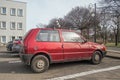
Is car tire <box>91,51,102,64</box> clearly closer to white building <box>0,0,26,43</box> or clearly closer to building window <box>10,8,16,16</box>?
white building <box>0,0,26,43</box>

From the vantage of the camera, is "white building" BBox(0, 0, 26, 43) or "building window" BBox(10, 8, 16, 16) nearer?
"white building" BBox(0, 0, 26, 43)

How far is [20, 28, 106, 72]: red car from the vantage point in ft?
29.0

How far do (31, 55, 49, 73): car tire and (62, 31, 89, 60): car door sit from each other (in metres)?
1.13

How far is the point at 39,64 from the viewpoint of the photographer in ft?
29.3

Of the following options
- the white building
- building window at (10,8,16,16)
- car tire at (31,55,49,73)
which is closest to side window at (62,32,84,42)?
car tire at (31,55,49,73)

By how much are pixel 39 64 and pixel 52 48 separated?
3.08 ft

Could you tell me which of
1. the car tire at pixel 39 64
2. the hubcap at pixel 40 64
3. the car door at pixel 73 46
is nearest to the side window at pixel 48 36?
the car door at pixel 73 46

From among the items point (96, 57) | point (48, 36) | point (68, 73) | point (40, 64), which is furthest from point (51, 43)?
point (96, 57)

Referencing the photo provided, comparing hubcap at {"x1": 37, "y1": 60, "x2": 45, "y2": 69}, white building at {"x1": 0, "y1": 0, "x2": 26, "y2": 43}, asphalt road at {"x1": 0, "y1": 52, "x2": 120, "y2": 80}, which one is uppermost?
white building at {"x1": 0, "y1": 0, "x2": 26, "y2": 43}

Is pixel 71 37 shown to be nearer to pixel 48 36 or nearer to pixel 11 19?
pixel 48 36

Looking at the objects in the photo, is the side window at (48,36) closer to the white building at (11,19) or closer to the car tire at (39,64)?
the car tire at (39,64)

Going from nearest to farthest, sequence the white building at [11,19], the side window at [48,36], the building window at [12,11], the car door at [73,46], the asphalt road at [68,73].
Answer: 1. the asphalt road at [68,73]
2. the side window at [48,36]
3. the car door at [73,46]
4. the white building at [11,19]
5. the building window at [12,11]

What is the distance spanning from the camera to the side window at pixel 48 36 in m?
9.16

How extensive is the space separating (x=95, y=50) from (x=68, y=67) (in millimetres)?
1827
